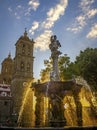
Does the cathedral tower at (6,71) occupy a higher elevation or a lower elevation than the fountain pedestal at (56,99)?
higher

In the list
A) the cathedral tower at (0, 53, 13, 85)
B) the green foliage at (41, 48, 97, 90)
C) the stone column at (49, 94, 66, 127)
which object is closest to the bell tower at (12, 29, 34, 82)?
the cathedral tower at (0, 53, 13, 85)

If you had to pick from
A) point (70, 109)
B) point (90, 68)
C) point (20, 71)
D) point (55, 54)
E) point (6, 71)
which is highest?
point (6, 71)

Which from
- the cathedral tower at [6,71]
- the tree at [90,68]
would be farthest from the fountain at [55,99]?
the cathedral tower at [6,71]

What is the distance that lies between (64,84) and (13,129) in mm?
5722

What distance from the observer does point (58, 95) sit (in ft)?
38.4

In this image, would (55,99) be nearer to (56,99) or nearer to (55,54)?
(56,99)

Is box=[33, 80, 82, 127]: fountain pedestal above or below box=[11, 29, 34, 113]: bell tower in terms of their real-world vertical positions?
below

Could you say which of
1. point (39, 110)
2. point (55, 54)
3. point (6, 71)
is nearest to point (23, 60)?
point (6, 71)

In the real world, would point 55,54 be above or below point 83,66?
below

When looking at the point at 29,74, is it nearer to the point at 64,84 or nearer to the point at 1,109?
the point at 1,109

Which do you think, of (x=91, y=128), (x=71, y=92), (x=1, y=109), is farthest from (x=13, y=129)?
(x=1, y=109)

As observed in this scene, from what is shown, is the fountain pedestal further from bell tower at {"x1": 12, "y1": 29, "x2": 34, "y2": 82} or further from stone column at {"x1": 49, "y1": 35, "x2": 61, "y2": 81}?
bell tower at {"x1": 12, "y1": 29, "x2": 34, "y2": 82}

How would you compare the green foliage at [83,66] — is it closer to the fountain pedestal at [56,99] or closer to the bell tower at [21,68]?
the fountain pedestal at [56,99]

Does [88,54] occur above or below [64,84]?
above
